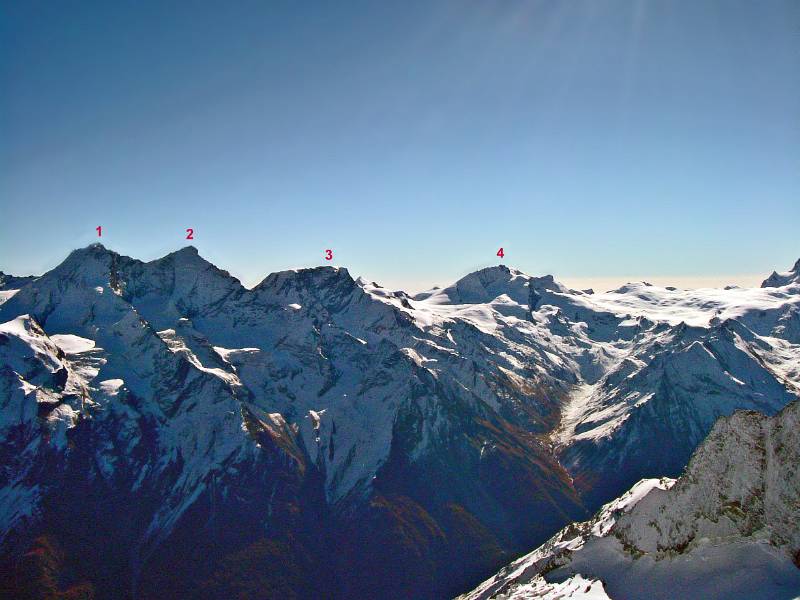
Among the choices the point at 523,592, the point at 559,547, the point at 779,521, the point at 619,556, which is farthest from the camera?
the point at 559,547

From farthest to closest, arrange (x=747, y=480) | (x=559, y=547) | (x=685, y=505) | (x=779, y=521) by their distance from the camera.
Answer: (x=559, y=547) → (x=685, y=505) → (x=747, y=480) → (x=779, y=521)

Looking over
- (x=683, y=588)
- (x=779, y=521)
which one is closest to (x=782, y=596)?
(x=779, y=521)

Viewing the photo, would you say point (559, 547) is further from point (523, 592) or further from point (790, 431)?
point (790, 431)

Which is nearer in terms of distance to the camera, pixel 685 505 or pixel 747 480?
pixel 747 480

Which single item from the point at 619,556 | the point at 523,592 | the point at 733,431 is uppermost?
the point at 733,431

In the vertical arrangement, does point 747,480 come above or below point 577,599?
above

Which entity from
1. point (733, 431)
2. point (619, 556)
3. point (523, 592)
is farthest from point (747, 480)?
point (523, 592)
